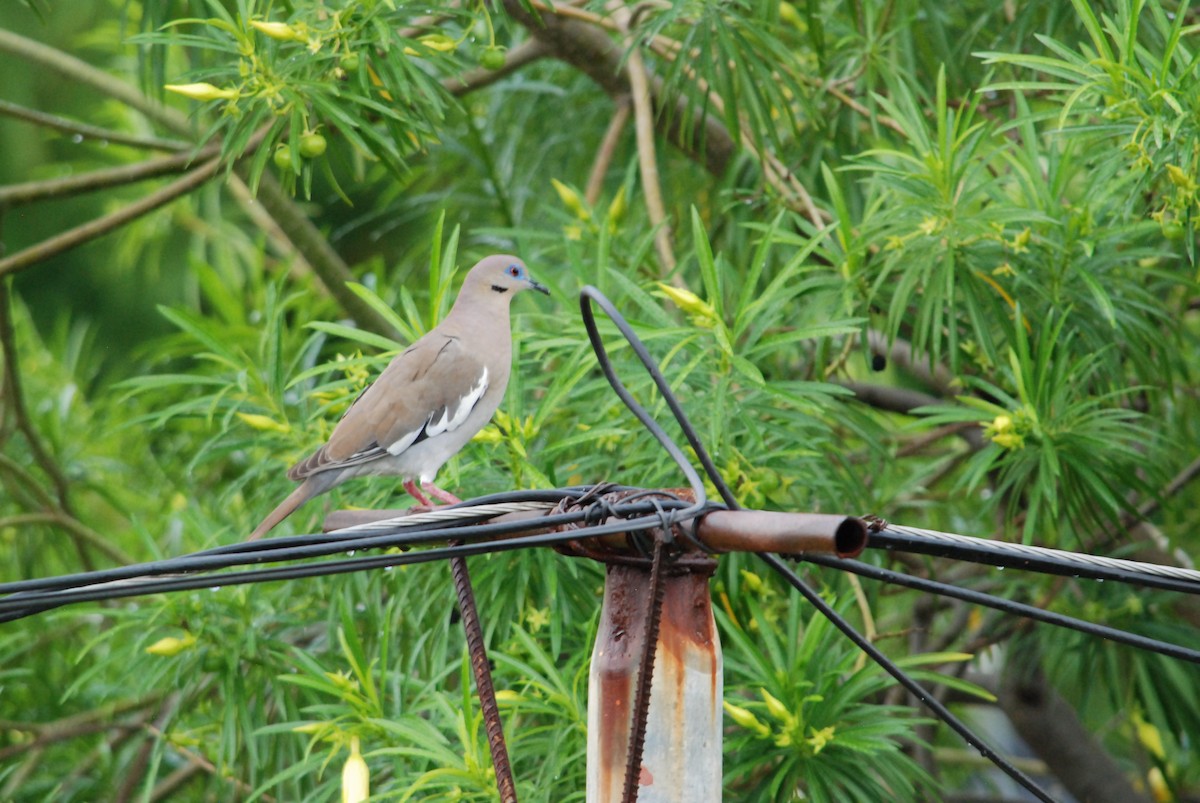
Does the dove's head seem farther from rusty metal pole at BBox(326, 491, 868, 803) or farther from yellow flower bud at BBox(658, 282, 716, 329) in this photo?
rusty metal pole at BBox(326, 491, 868, 803)

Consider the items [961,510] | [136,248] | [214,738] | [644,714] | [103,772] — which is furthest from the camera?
[136,248]

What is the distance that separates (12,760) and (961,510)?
285 cm

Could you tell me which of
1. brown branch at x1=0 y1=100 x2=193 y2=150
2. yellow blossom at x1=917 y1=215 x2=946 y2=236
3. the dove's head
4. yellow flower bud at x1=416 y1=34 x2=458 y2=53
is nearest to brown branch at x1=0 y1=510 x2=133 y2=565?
brown branch at x1=0 y1=100 x2=193 y2=150

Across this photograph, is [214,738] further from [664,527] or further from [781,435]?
[664,527]

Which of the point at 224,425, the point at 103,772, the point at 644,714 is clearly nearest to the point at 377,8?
the point at 224,425

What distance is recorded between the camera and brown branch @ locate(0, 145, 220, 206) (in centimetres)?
341

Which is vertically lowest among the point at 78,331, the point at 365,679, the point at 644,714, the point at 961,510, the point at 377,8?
the point at 644,714

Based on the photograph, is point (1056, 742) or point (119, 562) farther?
point (1056, 742)

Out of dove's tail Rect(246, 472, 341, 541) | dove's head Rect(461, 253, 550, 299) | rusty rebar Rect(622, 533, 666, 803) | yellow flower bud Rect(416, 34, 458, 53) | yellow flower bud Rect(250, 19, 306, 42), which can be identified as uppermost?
yellow flower bud Rect(416, 34, 458, 53)

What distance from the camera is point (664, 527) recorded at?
4.80 ft

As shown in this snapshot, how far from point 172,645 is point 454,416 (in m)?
0.81

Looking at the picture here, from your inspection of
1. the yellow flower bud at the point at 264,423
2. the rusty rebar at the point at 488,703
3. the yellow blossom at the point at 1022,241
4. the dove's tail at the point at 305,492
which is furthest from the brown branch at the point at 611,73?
the rusty rebar at the point at 488,703

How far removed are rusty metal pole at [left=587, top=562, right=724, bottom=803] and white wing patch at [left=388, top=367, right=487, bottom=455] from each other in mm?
1101

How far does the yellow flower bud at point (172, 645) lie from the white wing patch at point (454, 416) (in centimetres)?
70
